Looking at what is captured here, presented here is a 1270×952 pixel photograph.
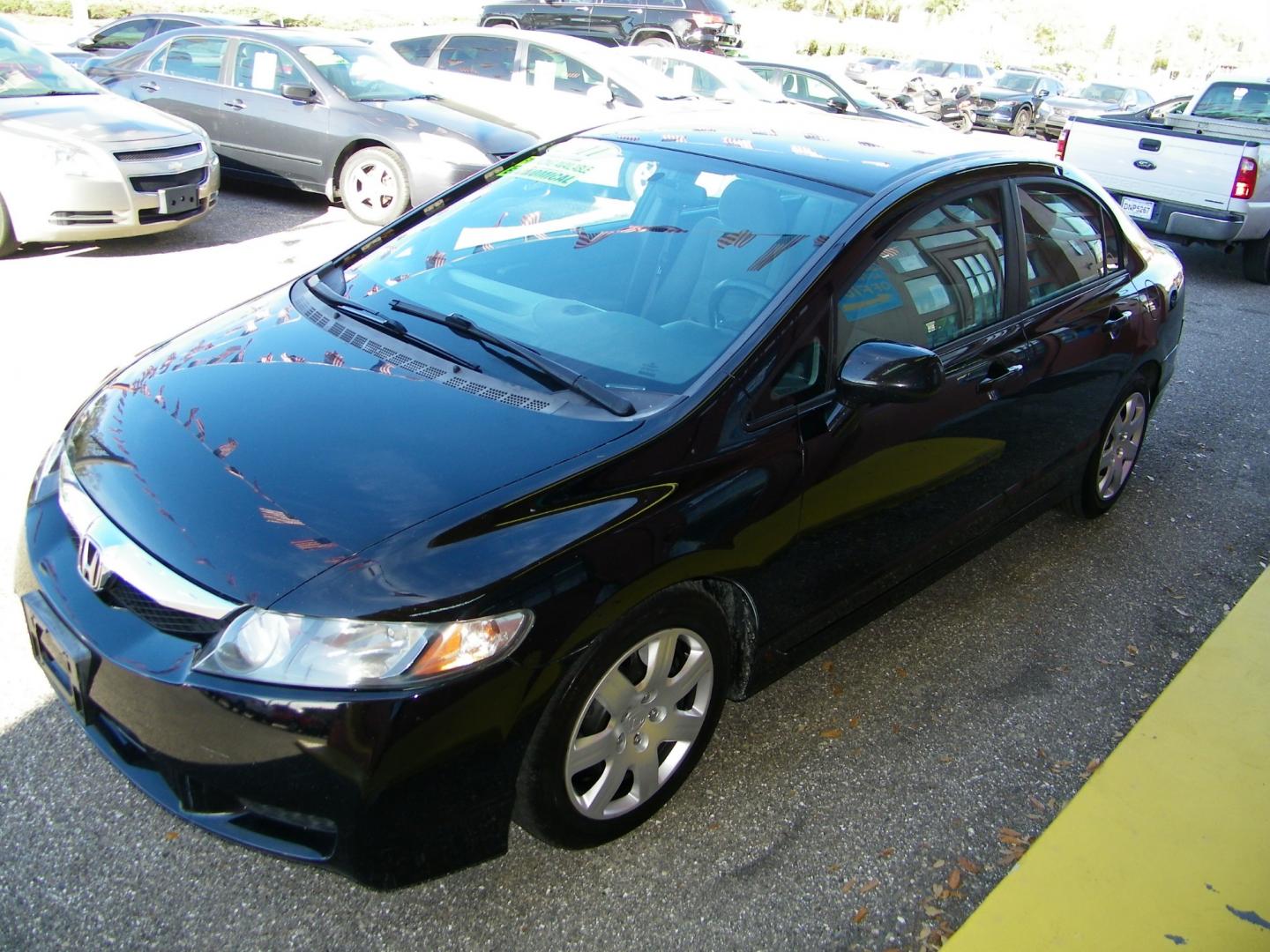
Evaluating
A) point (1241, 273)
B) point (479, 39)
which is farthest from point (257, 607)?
point (1241, 273)

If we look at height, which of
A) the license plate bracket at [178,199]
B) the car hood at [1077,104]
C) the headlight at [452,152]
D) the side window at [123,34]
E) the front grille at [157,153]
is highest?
the car hood at [1077,104]

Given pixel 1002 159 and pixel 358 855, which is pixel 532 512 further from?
pixel 1002 159

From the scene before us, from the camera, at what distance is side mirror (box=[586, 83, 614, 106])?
417 inches

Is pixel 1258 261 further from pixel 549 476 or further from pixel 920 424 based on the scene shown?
pixel 549 476

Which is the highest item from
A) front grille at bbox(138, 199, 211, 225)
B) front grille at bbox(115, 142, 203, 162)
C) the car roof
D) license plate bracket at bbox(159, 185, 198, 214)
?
the car roof

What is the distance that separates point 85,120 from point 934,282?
6447 mm

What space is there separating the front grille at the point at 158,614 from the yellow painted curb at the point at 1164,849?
1870 millimetres

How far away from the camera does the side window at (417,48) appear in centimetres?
1106

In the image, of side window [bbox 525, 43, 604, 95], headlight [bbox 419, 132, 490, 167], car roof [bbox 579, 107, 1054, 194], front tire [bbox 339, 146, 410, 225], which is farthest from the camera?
side window [bbox 525, 43, 604, 95]

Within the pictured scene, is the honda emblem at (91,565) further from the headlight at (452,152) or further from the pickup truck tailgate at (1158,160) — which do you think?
the pickup truck tailgate at (1158,160)

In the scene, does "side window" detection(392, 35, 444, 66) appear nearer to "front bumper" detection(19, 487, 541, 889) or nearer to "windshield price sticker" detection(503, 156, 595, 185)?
"windshield price sticker" detection(503, 156, 595, 185)

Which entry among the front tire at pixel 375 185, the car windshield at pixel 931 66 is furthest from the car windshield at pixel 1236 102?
the car windshield at pixel 931 66

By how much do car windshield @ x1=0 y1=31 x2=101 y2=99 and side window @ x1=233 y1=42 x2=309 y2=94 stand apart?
1.54 metres

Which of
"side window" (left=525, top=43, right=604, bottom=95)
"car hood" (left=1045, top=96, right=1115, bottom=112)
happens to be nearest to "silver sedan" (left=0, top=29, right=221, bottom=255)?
"side window" (left=525, top=43, right=604, bottom=95)
